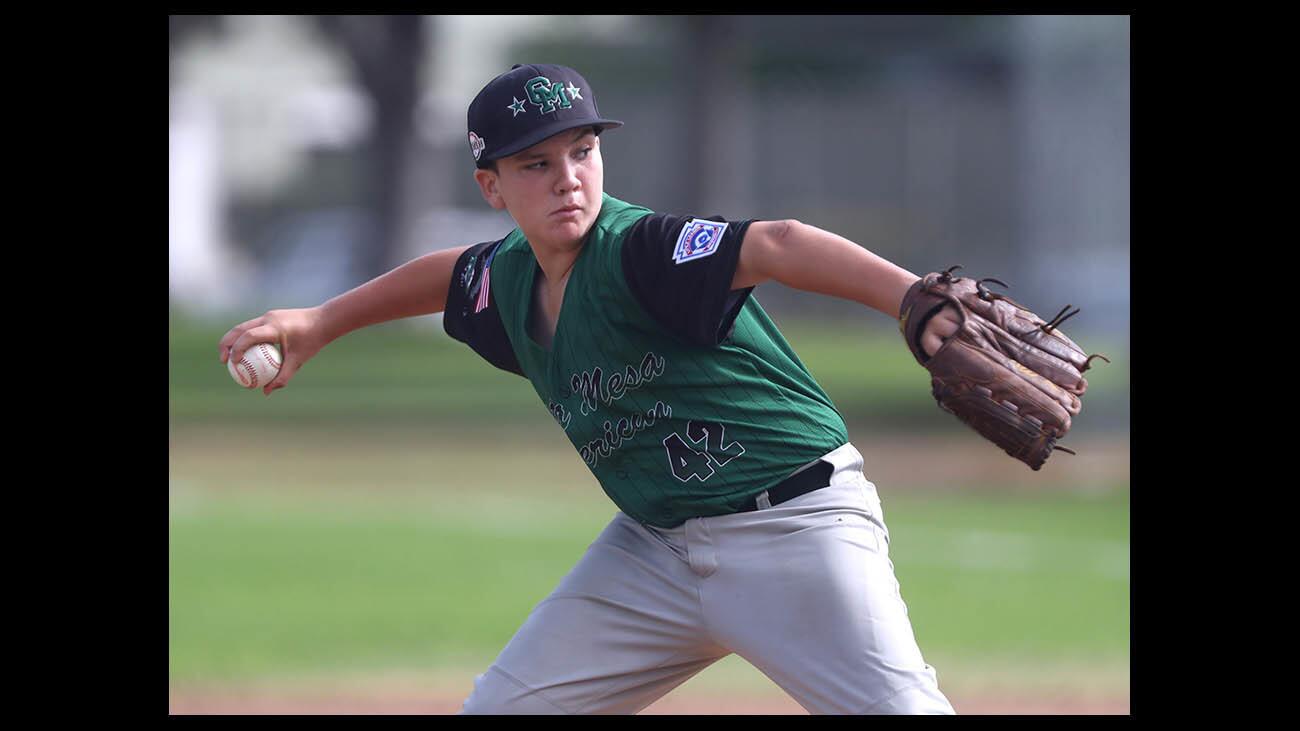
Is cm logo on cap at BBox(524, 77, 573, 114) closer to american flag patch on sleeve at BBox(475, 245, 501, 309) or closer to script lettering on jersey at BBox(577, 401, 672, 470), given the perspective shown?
american flag patch on sleeve at BBox(475, 245, 501, 309)

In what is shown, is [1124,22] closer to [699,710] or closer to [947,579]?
[947,579]

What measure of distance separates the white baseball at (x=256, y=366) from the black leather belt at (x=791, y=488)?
50.5 inches

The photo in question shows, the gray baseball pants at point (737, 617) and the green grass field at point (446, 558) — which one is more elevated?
the green grass field at point (446, 558)

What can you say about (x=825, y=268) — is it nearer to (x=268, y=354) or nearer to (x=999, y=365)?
(x=999, y=365)

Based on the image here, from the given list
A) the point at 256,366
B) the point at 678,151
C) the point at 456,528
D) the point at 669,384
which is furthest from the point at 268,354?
the point at 678,151

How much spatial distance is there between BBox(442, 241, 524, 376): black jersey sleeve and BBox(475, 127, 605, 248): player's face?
1.33ft

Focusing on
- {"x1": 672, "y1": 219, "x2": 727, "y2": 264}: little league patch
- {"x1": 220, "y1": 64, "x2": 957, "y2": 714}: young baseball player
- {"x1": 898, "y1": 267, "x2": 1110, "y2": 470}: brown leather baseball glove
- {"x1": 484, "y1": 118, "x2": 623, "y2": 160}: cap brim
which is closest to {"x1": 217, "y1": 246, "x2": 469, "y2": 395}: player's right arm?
{"x1": 220, "y1": 64, "x2": 957, "y2": 714}: young baseball player

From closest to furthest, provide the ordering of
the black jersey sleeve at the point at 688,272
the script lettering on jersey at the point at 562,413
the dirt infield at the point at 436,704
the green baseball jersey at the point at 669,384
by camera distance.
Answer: the black jersey sleeve at the point at 688,272, the green baseball jersey at the point at 669,384, the script lettering on jersey at the point at 562,413, the dirt infield at the point at 436,704

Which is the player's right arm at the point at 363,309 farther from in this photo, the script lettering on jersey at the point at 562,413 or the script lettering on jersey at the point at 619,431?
the script lettering on jersey at the point at 619,431

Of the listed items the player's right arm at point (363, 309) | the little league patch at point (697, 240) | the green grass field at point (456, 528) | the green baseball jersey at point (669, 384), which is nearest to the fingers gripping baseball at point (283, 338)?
the player's right arm at point (363, 309)

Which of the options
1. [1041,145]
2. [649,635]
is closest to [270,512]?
[1041,145]

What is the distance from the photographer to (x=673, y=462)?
377 cm

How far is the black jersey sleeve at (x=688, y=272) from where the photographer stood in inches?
136

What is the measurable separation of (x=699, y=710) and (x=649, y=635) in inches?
142
